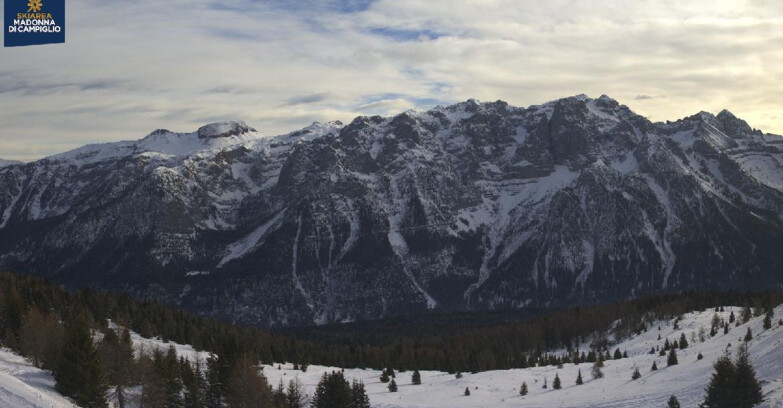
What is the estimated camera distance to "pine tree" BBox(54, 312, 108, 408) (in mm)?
103531

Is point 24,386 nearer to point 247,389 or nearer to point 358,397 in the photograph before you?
point 247,389

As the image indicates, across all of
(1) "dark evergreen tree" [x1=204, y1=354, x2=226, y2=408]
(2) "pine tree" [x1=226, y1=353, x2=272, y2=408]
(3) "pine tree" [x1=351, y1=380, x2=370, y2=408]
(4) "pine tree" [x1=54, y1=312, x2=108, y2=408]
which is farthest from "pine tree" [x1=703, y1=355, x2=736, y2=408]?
(4) "pine tree" [x1=54, y1=312, x2=108, y2=408]

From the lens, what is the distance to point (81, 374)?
10381cm

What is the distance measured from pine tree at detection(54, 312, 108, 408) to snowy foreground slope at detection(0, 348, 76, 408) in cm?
148

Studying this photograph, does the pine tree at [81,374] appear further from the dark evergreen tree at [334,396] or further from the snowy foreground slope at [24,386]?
the dark evergreen tree at [334,396]

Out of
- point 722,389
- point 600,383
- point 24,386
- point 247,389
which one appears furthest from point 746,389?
point 24,386

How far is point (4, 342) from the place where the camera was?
429 feet

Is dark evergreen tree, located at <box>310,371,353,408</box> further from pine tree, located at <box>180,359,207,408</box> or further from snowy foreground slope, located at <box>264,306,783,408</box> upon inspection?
pine tree, located at <box>180,359,207,408</box>

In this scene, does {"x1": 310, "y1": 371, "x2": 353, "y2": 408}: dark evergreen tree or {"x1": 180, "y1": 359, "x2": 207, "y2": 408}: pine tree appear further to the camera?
{"x1": 180, "y1": 359, "x2": 207, "y2": 408}: pine tree

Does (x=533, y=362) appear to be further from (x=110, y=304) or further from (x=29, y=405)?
(x=29, y=405)

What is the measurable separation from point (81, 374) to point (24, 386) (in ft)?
28.7

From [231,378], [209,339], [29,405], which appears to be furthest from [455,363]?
[29,405]

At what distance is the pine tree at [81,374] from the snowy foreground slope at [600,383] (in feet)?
126

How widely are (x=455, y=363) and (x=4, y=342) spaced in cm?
8893
